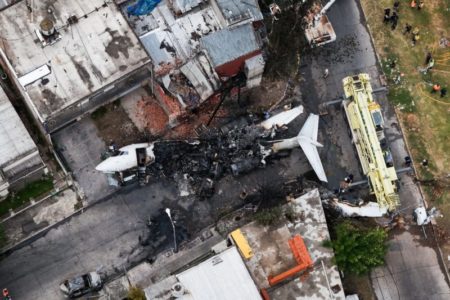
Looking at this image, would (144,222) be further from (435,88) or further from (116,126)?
(435,88)

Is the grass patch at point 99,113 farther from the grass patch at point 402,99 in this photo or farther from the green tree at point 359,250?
the grass patch at point 402,99

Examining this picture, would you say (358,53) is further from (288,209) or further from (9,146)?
(9,146)

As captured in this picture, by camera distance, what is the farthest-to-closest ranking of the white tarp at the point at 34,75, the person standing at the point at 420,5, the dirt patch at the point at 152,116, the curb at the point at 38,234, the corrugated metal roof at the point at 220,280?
the person standing at the point at 420,5, the dirt patch at the point at 152,116, the curb at the point at 38,234, the white tarp at the point at 34,75, the corrugated metal roof at the point at 220,280

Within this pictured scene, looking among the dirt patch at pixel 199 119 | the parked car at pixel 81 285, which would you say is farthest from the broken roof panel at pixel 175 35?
the parked car at pixel 81 285

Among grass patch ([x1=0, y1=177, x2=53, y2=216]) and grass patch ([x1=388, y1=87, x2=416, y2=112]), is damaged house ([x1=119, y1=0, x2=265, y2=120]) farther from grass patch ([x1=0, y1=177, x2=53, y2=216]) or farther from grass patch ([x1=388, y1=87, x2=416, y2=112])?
grass patch ([x1=388, y1=87, x2=416, y2=112])

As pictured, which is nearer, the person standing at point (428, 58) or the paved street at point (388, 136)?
the paved street at point (388, 136)

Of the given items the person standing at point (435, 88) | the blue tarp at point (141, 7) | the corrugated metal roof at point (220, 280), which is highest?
the blue tarp at point (141, 7)

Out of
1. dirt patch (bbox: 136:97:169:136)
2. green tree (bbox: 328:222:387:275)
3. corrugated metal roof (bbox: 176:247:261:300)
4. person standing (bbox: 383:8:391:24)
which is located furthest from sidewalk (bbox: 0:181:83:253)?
person standing (bbox: 383:8:391:24)
